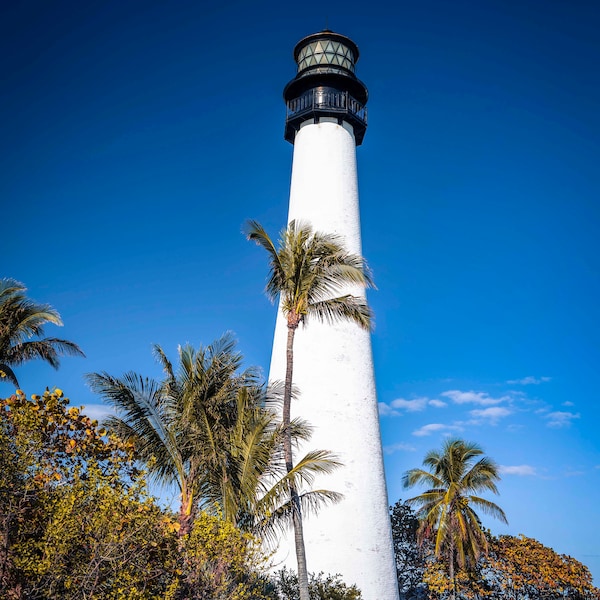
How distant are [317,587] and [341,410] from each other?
545cm

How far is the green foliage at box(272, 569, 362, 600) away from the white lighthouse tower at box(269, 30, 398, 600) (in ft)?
1.24

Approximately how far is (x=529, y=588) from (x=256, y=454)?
16.9 metres

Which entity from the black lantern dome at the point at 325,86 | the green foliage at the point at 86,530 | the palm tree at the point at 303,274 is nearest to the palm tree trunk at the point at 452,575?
the palm tree at the point at 303,274

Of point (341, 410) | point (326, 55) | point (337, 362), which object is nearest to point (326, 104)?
point (326, 55)

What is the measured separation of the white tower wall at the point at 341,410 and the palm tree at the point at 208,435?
4045 mm

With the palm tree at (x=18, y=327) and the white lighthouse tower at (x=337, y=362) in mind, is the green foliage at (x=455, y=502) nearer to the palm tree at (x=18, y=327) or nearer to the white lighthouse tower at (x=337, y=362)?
the white lighthouse tower at (x=337, y=362)

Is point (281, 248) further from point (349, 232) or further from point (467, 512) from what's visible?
point (467, 512)

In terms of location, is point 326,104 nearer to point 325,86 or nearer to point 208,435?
point 325,86

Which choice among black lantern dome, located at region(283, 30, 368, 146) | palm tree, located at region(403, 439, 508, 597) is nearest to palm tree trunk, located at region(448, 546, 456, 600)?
palm tree, located at region(403, 439, 508, 597)

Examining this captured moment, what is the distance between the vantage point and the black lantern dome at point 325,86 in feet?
82.2

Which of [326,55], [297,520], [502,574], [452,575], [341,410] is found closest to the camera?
[297,520]

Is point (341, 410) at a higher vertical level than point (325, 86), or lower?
lower

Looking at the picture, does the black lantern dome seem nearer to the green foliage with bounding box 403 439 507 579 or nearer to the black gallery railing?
the black gallery railing

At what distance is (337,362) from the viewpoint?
20.4m
